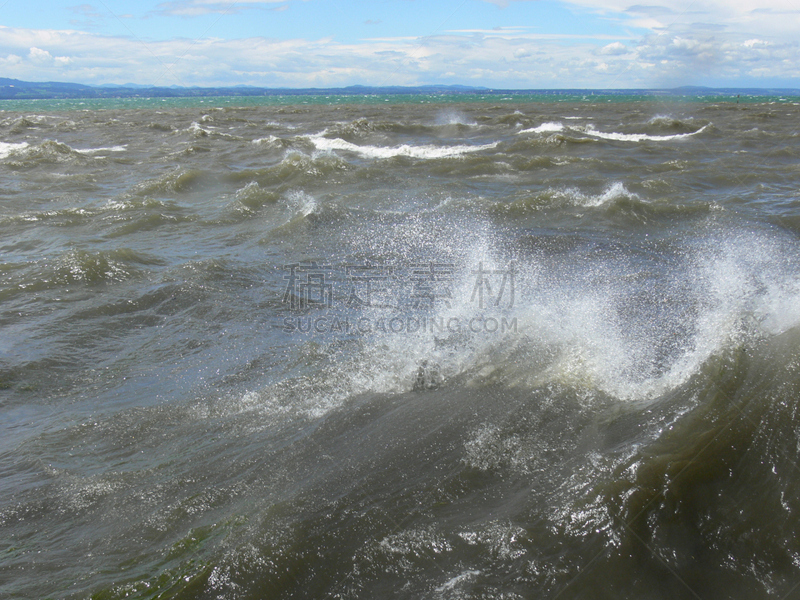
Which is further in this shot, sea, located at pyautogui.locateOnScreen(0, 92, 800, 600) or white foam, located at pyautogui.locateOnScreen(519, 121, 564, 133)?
white foam, located at pyautogui.locateOnScreen(519, 121, 564, 133)

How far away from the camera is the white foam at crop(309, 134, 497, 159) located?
1725cm

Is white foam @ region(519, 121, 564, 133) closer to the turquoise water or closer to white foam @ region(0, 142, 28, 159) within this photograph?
white foam @ region(0, 142, 28, 159)

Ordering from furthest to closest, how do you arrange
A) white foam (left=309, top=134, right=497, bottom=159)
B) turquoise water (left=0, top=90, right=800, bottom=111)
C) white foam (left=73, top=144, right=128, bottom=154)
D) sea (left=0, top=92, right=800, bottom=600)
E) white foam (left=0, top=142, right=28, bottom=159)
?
turquoise water (left=0, top=90, right=800, bottom=111) → white foam (left=73, top=144, right=128, bottom=154) → white foam (left=0, top=142, right=28, bottom=159) → white foam (left=309, top=134, right=497, bottom=159) → sea (left=0, top=92, right=800, bottom=600)

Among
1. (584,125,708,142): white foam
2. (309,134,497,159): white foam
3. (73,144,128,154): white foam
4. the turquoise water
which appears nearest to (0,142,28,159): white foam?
(73,144,128,154): white foam

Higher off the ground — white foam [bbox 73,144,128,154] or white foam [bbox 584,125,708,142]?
white foam [bbox 584,125,708,142]

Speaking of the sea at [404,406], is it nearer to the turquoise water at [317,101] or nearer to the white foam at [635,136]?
the white foam at [635,136]

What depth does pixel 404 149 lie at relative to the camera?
18.4 m

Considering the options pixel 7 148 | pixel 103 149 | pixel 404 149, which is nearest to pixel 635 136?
pixel 404 149

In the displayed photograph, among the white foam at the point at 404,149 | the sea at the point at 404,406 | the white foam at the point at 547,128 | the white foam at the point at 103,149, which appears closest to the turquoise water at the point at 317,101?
the white foam at the point at 547,128

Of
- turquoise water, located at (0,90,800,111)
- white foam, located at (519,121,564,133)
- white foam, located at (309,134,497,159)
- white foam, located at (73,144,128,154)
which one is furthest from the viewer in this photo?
turquoise water, located at (0,90,800,111)

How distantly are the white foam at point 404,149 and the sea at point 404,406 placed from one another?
8119mm

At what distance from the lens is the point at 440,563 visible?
2.72 m

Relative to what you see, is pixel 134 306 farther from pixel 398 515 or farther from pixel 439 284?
pixel 398 515

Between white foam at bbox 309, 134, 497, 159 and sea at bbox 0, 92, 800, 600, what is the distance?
8.12 metres
